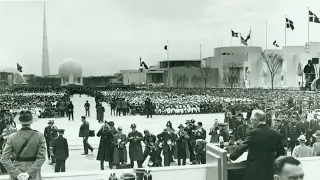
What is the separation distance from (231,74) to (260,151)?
2570 inches

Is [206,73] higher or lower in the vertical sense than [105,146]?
higher

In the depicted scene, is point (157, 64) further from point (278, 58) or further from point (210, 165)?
point (210, 165)

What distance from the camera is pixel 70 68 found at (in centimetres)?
8456

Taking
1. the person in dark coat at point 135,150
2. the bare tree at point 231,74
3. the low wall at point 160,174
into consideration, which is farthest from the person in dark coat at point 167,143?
the bare tree at point 231,74

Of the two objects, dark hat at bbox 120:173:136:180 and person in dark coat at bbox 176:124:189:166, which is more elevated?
dark hat at bbox 120:173:136:180

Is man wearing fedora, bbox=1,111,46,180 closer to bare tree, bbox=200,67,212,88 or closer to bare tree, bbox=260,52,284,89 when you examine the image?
bare tree, bbox=260,52,284,89

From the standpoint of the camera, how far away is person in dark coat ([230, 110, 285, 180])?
3.62 metres

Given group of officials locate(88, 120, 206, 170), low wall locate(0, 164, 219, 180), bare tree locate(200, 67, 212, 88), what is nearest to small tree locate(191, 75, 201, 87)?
bare tree locate(200, 67, 212, 88)

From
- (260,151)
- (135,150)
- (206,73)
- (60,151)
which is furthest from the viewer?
(206,73)

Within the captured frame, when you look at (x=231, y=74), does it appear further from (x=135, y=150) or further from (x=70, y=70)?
(x=135, y=150)

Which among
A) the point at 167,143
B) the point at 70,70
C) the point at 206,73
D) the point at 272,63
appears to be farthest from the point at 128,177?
the point at 70,70

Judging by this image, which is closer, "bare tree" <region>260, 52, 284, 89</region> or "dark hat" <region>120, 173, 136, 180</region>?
"dark hat" <region>120, 173, 136, 180</region>

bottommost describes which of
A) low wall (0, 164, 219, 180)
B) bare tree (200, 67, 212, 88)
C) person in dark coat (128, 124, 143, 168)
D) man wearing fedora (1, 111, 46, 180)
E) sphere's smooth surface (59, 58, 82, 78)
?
person in dark coat (128, 124, 143, 168)

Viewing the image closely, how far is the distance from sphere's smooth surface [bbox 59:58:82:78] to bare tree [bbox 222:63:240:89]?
110 ft
